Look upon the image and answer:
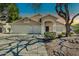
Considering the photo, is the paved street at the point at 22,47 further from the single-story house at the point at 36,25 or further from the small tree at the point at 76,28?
the small tree at the point at 76,28

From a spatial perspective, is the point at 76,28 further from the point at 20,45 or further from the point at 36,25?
the point at 20,45

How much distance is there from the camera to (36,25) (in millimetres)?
4574

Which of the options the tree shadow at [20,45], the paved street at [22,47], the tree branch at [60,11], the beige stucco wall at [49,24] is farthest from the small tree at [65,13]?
the paved street at [22,47]

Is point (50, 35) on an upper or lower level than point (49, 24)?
lower

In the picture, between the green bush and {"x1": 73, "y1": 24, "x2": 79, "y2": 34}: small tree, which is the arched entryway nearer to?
the green bush

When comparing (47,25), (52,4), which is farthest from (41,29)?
(52,4)

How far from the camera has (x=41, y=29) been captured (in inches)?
180

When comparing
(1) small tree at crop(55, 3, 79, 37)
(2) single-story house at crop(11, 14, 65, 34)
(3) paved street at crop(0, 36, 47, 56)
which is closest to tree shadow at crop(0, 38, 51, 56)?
(3) paved street at crop(0, 36, 47, 56)

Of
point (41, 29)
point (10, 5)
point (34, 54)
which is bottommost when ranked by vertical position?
point (34, 54)

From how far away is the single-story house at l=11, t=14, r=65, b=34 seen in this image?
4539mm

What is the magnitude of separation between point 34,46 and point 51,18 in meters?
0.46

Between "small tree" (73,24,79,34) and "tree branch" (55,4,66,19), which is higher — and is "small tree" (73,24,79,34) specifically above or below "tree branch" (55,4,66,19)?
below

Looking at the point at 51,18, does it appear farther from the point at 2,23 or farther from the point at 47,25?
the point at 2,23

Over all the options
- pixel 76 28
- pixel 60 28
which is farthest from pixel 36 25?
pixel 76 28
